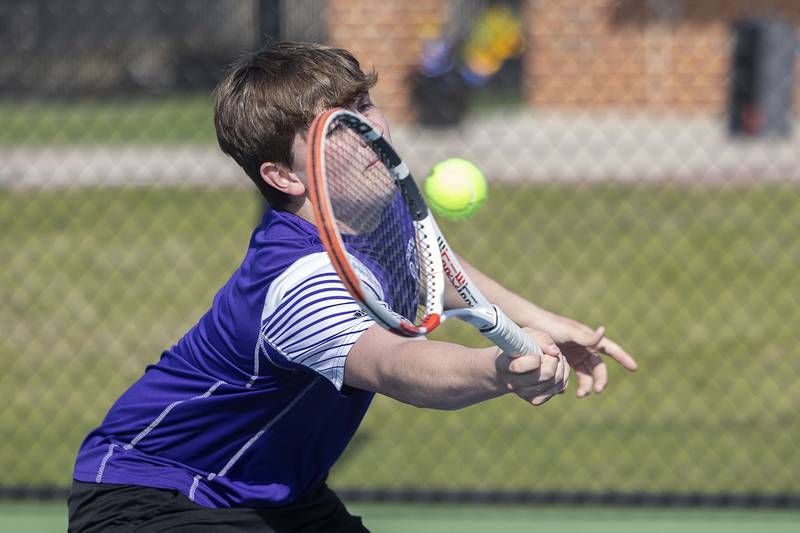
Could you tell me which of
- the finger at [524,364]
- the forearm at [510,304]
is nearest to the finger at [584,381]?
the forearm at [510,304]

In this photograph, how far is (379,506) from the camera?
4328 millimetres

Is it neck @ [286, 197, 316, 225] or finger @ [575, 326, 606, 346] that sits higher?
neck @ [286, 197, 316, 225]

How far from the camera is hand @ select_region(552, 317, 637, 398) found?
256 cm

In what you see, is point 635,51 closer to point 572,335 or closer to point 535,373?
point 572,335

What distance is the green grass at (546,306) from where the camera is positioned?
4.87m

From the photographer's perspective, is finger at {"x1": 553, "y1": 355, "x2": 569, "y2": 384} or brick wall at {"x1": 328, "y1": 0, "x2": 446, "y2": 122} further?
brick wall at {"x1": 328, "y1": 0, "x2": 446, "y2": 122}

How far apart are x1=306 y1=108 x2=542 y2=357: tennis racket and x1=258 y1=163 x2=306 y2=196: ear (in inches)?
7.7

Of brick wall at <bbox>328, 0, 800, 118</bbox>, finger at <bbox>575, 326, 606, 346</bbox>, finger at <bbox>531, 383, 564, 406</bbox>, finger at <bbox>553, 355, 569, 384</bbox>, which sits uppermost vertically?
finger at <bbox>553, 355, 569, 384</bbox>

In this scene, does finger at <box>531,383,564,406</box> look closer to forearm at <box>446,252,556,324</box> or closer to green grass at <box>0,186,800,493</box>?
forearm at <box>446,252,556,324</box>

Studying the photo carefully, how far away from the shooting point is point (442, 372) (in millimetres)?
1962

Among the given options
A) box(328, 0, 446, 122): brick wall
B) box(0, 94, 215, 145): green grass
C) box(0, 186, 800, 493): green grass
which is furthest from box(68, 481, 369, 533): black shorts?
box(328, 0, 446, 122): brick wall

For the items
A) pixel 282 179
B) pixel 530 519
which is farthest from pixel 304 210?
pixel 530 519

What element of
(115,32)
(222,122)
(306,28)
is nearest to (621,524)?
(222,122)

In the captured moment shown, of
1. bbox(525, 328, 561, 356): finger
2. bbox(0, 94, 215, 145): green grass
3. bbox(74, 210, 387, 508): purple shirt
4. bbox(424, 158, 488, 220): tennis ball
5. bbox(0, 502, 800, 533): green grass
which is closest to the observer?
bbox(525, 328, 561, 356): finger
